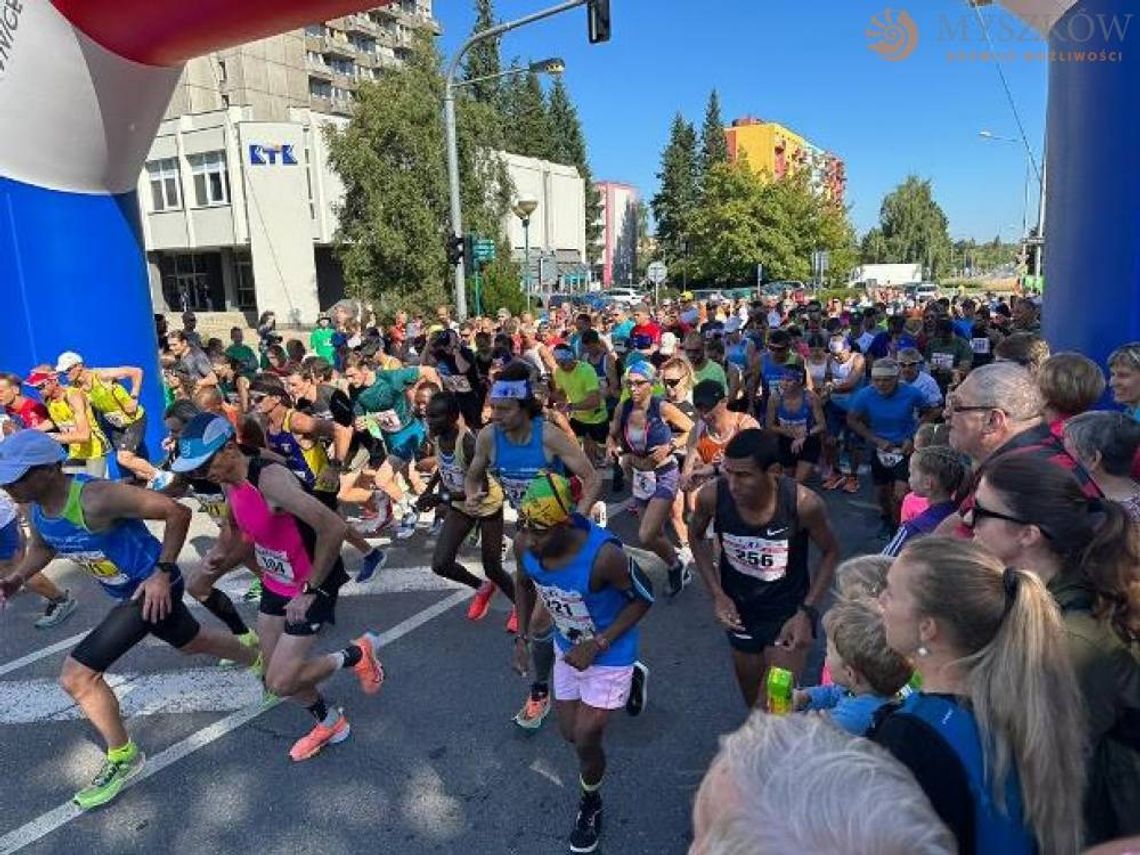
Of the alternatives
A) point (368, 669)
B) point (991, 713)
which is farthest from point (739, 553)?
point (368, 669)

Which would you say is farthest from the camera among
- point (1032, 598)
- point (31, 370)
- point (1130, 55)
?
point (31, 370)

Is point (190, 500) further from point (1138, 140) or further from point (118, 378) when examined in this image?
point (1138, 140)

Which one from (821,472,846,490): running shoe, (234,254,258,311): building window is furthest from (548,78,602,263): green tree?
(821,472,846,490): running shoe

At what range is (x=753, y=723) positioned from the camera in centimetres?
122

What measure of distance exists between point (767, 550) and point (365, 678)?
2.38 meters

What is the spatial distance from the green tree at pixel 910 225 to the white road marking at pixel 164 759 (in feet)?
324

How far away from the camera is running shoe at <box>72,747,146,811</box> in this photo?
3.67 meters

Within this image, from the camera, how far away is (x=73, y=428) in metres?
7.74

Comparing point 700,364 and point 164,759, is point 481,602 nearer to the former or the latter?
point 164,759

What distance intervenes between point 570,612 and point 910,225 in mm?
101814

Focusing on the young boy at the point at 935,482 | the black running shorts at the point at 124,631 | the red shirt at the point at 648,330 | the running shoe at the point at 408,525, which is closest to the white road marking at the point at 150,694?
the black running shorts at the point at 124,631

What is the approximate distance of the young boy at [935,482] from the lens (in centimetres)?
339

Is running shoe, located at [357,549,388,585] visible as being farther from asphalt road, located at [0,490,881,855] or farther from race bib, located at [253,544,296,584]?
race bib, located at [253,544,296,584]

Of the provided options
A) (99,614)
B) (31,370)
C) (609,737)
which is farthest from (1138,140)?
(31,370)
